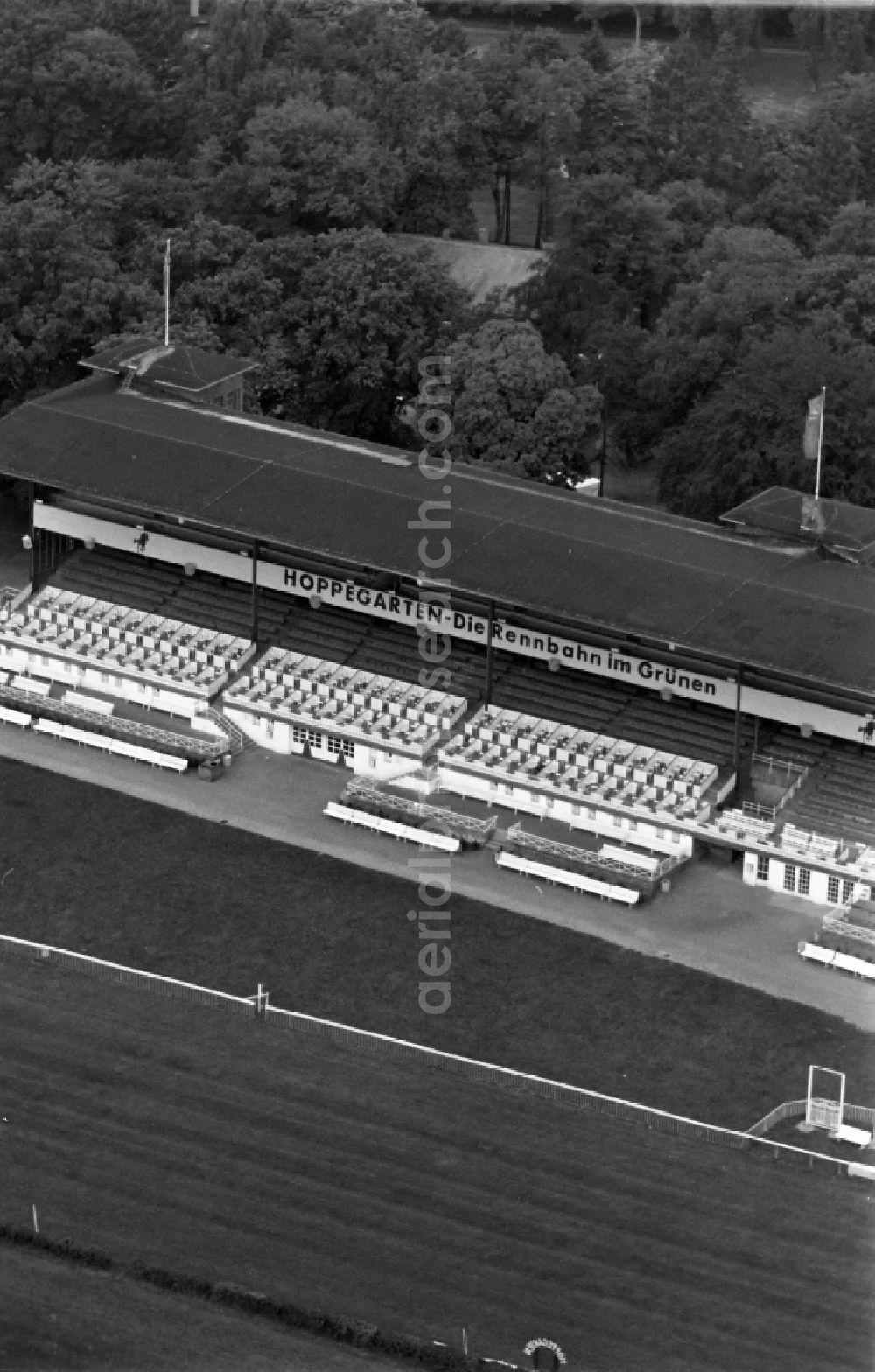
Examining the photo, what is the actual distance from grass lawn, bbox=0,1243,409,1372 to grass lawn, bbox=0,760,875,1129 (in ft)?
42.7

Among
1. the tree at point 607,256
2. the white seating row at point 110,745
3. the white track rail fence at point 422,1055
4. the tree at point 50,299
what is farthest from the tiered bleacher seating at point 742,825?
the tree at point 607,256

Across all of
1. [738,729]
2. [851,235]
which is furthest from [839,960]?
[851,235]

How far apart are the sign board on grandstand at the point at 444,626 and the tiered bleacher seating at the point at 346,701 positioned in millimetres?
1302

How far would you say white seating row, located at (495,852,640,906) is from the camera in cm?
8300

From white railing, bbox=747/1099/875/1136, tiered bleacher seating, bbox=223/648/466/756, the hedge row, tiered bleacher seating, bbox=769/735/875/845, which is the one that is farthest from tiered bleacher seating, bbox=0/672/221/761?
the hedge row

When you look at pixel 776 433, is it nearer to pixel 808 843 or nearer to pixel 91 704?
pixel 808 843

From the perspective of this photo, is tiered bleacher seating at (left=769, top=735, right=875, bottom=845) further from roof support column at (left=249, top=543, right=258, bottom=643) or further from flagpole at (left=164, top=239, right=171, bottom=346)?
flagpole at (left=164, top=239, right=171, bottom=346)

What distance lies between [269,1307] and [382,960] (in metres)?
17.0

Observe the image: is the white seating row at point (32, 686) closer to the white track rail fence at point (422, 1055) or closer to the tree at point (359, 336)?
the white track rail fence at point (422, 1055)

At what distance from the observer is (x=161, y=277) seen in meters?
119

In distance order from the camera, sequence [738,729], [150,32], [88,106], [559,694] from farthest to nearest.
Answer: [150,32], [88,106], [559,694], [738,729]

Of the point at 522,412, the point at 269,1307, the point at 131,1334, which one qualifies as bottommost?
the point at 131,1334

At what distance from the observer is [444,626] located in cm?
9250

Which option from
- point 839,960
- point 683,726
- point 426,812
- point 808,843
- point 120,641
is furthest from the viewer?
point 120,641
